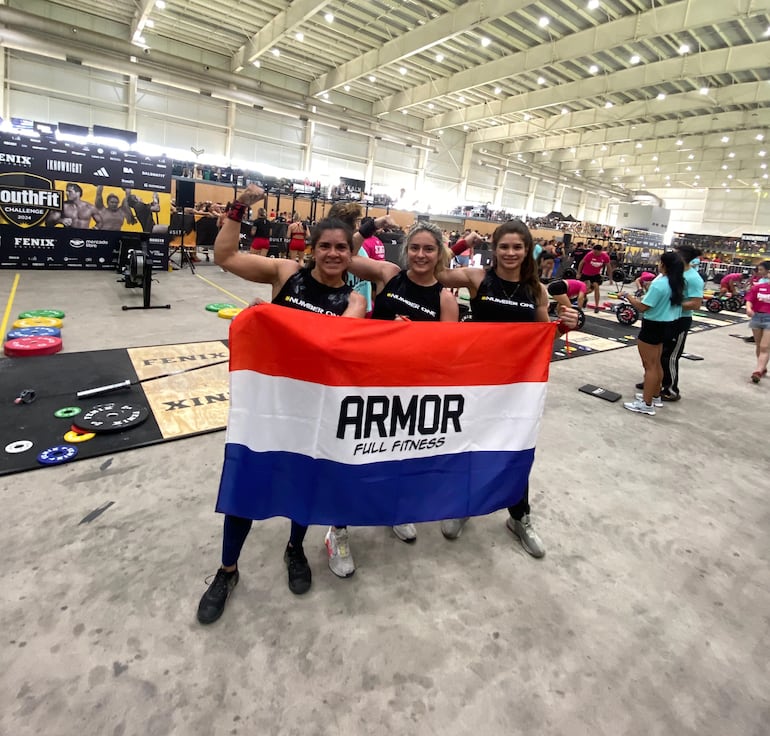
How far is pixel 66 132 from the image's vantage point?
10320 millimetres

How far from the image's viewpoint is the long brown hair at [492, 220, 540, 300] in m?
2.22

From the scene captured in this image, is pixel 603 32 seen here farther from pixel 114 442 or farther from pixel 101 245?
pixel 114 442

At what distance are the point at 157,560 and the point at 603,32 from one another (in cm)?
1466

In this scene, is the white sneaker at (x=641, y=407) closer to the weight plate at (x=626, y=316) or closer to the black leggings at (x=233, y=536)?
the black leggings at (x=233, y=536)

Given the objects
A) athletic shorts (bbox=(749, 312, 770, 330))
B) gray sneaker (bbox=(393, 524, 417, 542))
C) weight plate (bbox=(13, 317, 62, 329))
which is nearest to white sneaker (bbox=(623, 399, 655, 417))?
athletic shorts (bbox=(749, 312, 770, 330))

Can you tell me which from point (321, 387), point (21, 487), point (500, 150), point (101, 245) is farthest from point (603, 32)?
point (500, 150)

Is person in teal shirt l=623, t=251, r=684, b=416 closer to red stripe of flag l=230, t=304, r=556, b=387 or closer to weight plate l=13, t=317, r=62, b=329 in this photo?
red stripe of flag l=230, t=304, r=556, b=387

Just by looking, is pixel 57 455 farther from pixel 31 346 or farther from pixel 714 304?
pixel 714 304

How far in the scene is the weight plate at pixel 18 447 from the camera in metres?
2.76

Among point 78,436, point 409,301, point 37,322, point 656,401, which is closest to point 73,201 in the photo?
point 37,322

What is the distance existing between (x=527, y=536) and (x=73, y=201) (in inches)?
412

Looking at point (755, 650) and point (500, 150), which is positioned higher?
point (500, 150)

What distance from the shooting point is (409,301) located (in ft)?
7.11

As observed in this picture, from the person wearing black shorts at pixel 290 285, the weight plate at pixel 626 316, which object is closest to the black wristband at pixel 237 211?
the person wearing black shorts at pixel 290 285
